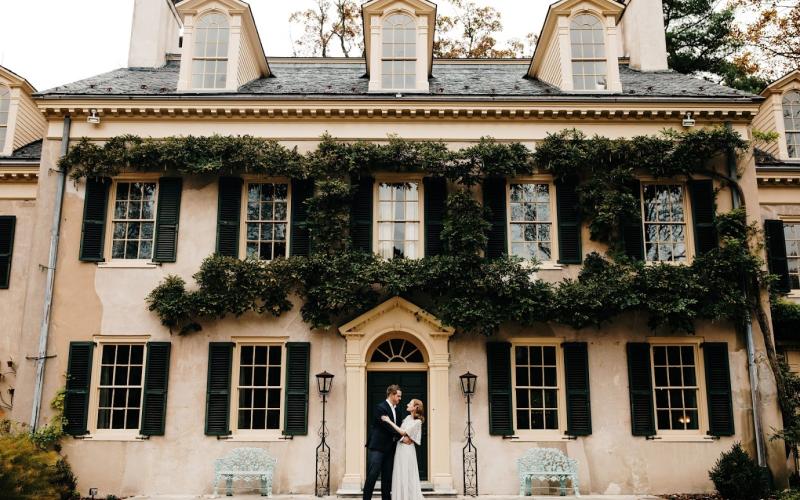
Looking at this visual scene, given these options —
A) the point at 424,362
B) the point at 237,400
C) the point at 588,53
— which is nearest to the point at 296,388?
the point at 237,400

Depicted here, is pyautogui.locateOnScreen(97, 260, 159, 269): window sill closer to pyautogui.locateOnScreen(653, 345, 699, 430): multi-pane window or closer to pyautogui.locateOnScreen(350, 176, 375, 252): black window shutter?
pyautogui.locateOnScreen(350, 176, 375, 252): black window shutter

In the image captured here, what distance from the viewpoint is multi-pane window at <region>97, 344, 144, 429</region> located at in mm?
12867

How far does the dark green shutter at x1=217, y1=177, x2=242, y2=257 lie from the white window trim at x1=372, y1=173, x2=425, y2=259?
2.97 metres

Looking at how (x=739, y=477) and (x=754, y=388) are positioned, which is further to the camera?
(x=754, y=388)

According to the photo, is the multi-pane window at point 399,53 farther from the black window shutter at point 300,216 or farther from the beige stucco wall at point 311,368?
the black window shutter at point 300,216

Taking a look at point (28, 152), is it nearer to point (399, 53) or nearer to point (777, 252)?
point (399, 53)

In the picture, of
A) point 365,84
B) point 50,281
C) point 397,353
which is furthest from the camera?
point 365,84

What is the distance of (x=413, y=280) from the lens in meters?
12.7

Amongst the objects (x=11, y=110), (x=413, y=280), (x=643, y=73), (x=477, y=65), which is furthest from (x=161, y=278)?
(x=643, y=73)

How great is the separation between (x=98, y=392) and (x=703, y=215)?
1347 cm

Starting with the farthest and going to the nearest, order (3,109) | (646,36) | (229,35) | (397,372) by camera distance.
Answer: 1. (646,36)
2. (3,109)
3. (229,35)
4. (397,372)

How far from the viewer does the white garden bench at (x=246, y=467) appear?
12.1m

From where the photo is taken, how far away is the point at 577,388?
1284 cm

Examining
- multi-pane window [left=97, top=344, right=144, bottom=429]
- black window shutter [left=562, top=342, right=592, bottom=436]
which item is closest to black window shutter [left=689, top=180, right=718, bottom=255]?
black window shutter [left=562, top=342, right=592, bottom=436]
